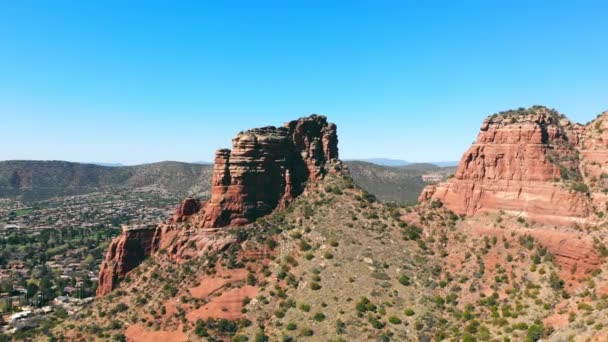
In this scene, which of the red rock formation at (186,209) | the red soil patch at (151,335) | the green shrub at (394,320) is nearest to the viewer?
the green shrub at (394,320)

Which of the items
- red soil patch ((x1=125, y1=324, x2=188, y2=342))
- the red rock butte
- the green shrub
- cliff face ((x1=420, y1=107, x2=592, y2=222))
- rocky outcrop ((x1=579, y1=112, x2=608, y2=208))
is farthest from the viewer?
cliff face ((x1=420, y1=107, x2=592, y2=222))

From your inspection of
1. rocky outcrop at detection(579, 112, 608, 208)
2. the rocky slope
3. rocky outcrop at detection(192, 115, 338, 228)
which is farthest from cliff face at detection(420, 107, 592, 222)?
rocky outcrop at detection(192, 115, 338, 228)

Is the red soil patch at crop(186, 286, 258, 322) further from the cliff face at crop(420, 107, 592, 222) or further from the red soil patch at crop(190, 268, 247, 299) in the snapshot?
the cliff face at crop(420, 107, 592, 222)

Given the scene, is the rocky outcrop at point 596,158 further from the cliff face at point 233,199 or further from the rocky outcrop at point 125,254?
the rocky outcrop at point 125,254

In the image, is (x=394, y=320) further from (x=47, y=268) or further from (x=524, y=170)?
(x=47, y=268)

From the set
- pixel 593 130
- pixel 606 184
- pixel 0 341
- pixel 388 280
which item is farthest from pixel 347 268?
pixel 0 341

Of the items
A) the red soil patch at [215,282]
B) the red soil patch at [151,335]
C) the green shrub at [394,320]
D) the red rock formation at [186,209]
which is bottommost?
the red soil patch at [151,335]

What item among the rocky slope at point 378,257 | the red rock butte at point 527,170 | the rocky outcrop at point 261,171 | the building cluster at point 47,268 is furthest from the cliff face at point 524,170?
the building cluster at point 47,268
